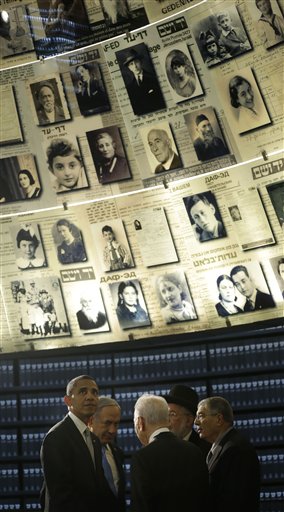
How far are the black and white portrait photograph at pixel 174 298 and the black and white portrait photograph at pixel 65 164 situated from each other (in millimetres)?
891

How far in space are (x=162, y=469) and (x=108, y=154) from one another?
3.10 meters

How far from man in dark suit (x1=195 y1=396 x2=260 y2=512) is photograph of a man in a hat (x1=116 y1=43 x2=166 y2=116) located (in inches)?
95.2

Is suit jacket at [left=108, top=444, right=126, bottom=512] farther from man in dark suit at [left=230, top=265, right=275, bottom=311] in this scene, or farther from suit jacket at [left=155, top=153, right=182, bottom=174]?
suit jacket at [left=155, top=153, right=182, bottom=174]

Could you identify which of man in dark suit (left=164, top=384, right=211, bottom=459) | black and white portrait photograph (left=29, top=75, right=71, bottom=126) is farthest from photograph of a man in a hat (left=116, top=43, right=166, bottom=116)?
man in dark suit (left=164, top=384, right=211, bottom=459)

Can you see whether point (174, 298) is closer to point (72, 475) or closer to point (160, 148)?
point (160, 148)

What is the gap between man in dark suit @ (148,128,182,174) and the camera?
6.50 meters

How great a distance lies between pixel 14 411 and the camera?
23.5 ft

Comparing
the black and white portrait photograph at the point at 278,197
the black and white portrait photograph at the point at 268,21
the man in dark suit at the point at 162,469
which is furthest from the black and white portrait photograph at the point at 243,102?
the man in dark suit at the point at 162,469

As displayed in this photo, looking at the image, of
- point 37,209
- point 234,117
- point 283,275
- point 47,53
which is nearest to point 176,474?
point 283,275

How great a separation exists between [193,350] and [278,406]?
72 cm

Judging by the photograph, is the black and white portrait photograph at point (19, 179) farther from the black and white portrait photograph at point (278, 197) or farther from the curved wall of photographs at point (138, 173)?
the black and white portrait photograph at point (278, 197)

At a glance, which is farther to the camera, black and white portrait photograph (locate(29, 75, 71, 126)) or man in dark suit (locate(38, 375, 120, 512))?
black and white portrait photograph (locate(29, 75, 71, 126))

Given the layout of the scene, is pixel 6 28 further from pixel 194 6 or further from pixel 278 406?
pixel 278 406

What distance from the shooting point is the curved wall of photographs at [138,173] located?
6.19 metres
